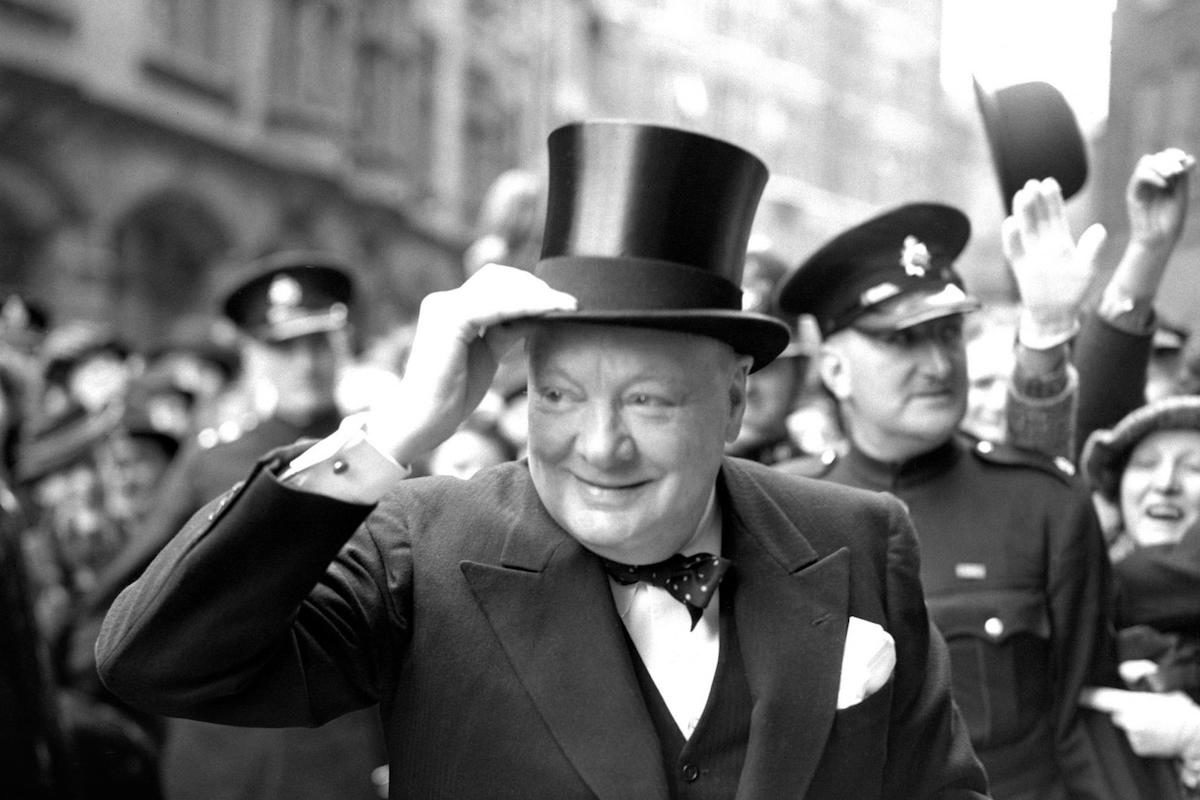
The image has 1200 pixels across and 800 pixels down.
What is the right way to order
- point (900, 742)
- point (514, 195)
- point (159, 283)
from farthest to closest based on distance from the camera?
point (159, 283) → point (514, 195) → point (900, 742)

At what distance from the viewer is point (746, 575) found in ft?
8.92

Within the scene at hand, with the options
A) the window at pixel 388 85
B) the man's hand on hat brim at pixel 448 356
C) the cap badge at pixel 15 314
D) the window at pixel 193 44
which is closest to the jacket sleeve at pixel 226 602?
the man's hand on hat brim at pixel 448 356

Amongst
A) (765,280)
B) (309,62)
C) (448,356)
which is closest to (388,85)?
(309,62)

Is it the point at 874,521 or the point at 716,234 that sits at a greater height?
the point at 716,234

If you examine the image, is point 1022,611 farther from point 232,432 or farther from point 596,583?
point 232,432

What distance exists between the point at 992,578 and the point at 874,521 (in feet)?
3.40

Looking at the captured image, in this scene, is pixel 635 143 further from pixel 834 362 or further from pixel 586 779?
pixel 834 362

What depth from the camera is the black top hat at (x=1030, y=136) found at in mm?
4152

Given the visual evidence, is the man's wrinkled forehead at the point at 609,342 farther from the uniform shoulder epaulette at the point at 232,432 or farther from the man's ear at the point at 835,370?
the uniform shoulder epaulette at the point at 232,432

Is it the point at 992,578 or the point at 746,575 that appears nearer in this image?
the point at 746,575

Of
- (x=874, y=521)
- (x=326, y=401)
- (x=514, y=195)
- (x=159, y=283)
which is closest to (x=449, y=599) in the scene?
(x=874, y=521)

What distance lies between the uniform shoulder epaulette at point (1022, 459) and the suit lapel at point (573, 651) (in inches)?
64.6

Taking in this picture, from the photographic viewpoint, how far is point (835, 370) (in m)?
4.22

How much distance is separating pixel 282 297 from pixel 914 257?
9.97 feet
